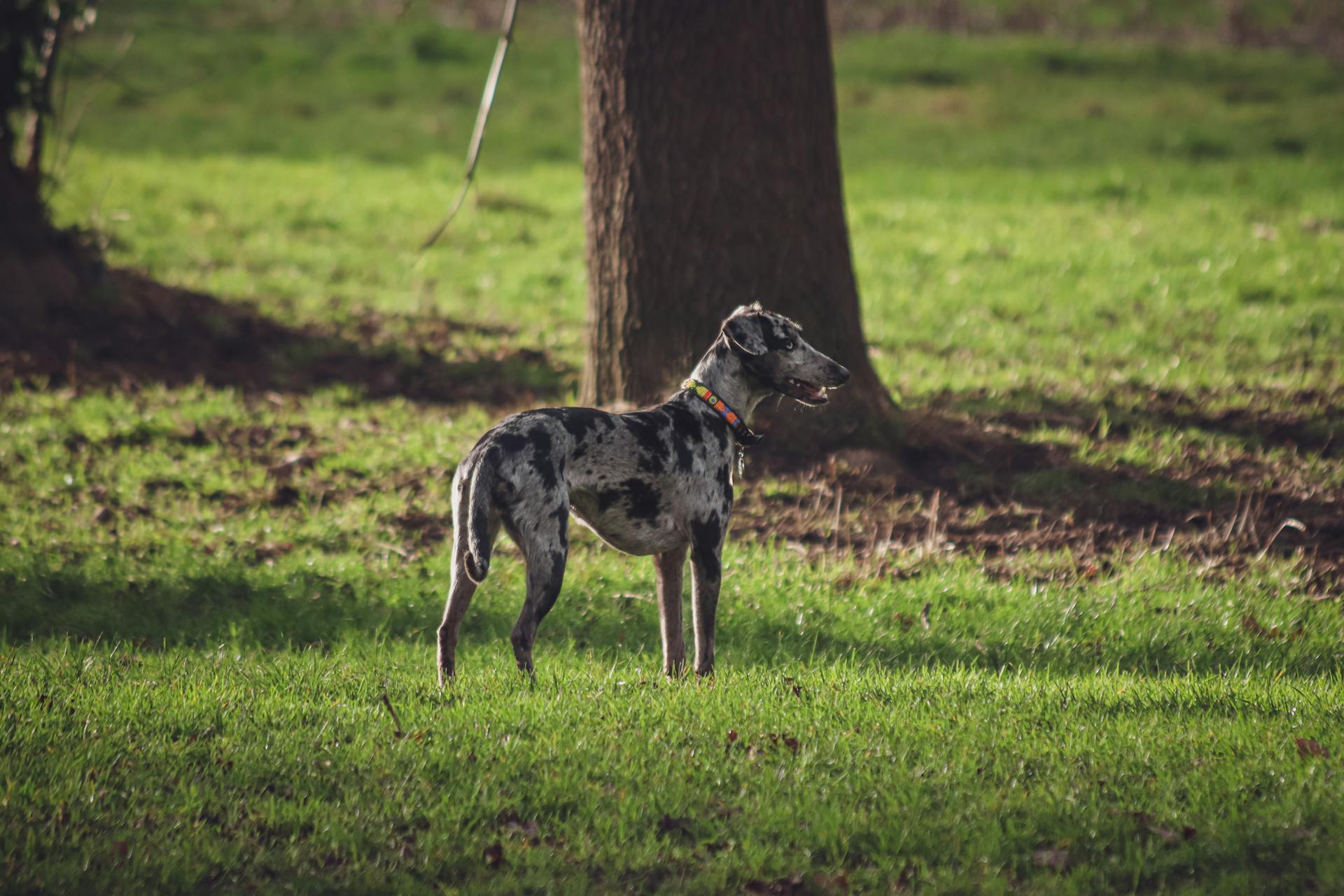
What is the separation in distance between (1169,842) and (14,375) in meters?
10.3

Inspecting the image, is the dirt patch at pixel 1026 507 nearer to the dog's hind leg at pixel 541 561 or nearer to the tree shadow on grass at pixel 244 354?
the dog's hind leg at pixel 541 561

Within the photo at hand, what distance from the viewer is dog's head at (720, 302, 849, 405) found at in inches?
249

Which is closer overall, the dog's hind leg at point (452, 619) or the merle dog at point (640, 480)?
the merle dog at point (640, 480)

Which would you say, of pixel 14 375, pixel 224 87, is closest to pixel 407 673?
pixel 14 375

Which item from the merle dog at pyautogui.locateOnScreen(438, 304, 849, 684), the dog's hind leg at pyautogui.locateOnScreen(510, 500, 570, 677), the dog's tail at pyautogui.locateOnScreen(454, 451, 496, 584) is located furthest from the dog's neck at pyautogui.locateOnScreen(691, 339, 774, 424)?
the dog's tail at pyautogui.locateOnScreen(454, 451, 496, 584)

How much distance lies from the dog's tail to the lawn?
0.69 m

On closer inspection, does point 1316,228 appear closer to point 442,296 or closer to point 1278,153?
point 1278,153

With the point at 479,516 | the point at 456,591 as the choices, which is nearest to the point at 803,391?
the point at 479,516

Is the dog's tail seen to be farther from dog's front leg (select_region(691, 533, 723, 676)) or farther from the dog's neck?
the dog's neck

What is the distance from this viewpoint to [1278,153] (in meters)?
19.9

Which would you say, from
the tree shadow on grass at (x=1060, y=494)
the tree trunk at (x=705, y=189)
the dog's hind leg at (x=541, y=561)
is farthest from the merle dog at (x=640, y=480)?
the tree trunk at (x=705, y=189)

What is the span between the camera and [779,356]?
6.38m

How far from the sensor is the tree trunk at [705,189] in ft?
30.5

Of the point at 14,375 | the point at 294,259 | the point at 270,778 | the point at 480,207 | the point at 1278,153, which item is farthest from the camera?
the point at 1278,153
